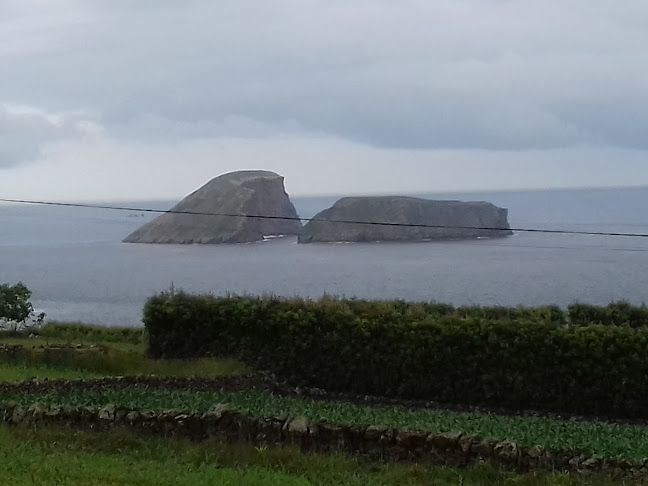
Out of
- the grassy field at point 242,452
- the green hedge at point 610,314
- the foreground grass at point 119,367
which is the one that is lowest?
the foreground grass at point 119,367

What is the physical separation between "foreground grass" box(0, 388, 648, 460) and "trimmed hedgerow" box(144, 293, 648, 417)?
7.62 feet

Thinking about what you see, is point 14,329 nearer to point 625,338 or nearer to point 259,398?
point 259,398

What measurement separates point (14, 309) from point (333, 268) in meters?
25.8

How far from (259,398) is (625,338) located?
671 cm

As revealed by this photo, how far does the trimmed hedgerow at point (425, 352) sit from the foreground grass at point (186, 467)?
6778 millimetres

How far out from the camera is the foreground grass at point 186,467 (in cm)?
698

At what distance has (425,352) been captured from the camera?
49.2 feet

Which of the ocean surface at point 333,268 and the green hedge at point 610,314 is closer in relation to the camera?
the green hedge at point 610,314

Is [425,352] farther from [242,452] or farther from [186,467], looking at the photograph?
[186,467]

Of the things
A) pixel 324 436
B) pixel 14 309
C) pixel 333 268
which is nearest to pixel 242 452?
pixel 324 436

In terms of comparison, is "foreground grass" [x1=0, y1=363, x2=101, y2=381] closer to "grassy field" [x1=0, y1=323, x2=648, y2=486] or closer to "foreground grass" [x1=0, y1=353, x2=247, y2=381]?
"foreground grass" [x1=0, y1=353, x2=247, y2=381]

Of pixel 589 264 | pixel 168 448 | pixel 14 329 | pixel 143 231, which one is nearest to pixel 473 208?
pixel 589 264

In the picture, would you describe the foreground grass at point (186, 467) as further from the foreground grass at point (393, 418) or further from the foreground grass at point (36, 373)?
the foreground grass at point (36, 373)

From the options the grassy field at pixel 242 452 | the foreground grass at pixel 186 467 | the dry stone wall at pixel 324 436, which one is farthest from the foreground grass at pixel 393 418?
the foreground grass at pixel 186 467
